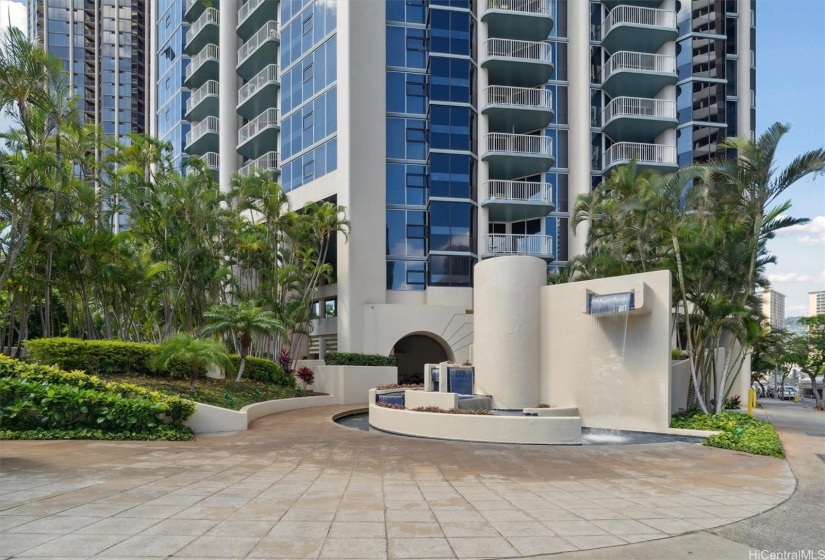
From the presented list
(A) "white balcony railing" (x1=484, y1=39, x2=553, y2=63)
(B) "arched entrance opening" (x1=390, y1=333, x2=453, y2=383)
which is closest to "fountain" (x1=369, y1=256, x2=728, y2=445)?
(A) "white balcony railing" (x1=484, y1=39, x2=553, y2=63)

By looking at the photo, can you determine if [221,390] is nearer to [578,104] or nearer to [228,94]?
[578,104]

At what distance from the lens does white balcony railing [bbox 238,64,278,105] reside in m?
35.3

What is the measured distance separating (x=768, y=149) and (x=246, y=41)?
32760mm

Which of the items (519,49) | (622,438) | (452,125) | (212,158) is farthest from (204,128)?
(622,438)

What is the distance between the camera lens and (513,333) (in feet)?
60.0

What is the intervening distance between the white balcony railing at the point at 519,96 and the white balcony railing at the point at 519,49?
166 centimetres

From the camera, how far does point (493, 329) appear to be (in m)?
18.6

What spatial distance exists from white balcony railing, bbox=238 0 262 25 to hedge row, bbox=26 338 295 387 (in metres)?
25.8

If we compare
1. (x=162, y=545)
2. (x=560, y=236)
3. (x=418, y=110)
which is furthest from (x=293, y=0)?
(x=162, y=545)

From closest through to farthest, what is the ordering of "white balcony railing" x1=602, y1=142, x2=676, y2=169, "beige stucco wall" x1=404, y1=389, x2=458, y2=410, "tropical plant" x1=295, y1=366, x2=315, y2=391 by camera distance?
"beige stucco wall" x1=404, y1=389, x2=458, y2=410 < "tropical plant" x1=295, y1=366, x2=315, y2=391 < "white balcony railing" x1=602, y1=142, x2=676, y2=169

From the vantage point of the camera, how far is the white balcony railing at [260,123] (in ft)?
115

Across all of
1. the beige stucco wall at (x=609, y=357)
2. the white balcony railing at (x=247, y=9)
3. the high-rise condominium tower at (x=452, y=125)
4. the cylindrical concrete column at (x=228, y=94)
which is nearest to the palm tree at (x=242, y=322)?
the high-rise condominium tower at (x=452, y=125)

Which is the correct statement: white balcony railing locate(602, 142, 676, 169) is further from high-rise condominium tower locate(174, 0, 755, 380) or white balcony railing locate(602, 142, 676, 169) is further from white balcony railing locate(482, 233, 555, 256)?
white balcony railing locate(482, 233, 555, 256)

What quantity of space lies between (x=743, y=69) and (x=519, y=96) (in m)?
16.1
